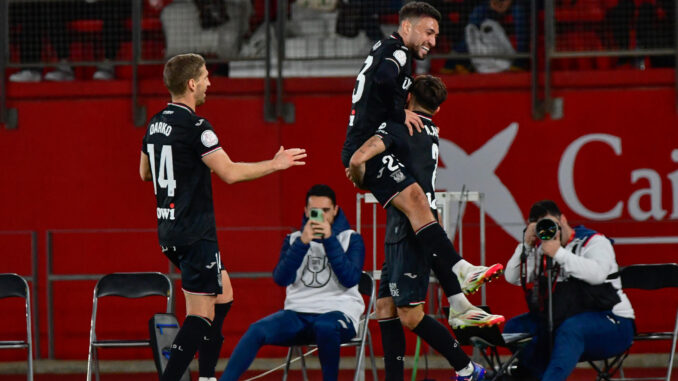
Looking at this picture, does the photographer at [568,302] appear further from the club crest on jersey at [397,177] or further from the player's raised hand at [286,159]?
the player's raised hand at [286,159]

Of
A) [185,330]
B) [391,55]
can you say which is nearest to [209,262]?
[185,330]

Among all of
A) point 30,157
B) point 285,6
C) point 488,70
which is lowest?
point 30,157

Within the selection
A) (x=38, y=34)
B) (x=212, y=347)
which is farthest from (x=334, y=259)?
(x=38, y=34)

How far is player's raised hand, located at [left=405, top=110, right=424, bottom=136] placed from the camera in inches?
223

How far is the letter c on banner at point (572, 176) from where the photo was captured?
9781 millimetres

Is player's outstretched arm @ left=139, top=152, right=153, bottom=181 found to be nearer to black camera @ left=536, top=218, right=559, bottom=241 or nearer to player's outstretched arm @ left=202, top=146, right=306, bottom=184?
player's outstretched arm @ left=202, top=146, right=306, bottom=184

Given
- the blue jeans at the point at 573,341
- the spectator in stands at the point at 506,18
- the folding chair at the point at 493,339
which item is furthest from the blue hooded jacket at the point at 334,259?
the spectator in stands at the point at 506,18

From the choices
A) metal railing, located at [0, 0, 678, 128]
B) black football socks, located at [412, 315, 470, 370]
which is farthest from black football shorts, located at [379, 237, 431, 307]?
metal railing, located at [0, 0, 678, 128]

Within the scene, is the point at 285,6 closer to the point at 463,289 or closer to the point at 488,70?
the point at 488,70

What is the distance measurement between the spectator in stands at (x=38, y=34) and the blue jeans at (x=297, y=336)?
15.0 ft

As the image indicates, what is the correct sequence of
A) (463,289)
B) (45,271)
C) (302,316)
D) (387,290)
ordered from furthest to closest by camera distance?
(45,271) → (302,316) → (387,290) → (463,289)

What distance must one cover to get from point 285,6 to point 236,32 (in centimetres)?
57

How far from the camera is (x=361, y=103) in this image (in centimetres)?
561

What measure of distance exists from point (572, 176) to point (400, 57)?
Answer: 15.3 ft
